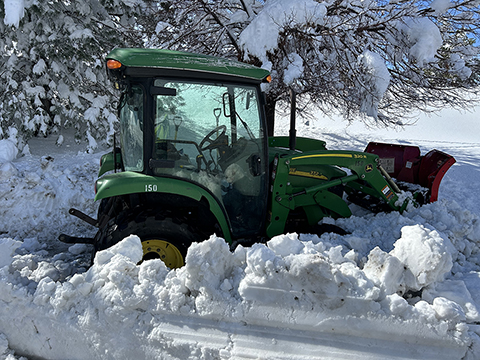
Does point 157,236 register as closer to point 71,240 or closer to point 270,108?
point 71,240

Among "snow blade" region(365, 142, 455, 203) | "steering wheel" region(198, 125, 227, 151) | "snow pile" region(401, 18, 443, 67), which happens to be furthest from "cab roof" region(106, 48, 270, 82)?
"snow pile" region(401, 18, 443, 67)

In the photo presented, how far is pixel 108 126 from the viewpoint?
32.8 feet

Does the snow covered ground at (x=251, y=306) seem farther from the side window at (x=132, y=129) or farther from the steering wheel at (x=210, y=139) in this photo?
the steering wheel at (x=210, y=139)

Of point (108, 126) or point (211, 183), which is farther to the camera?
point (108, 126)

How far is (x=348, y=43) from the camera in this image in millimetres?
7445

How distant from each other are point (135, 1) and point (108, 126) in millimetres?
3400

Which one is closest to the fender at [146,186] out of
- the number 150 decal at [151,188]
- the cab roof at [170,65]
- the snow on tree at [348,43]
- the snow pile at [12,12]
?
the number 150 decal at [151,188]

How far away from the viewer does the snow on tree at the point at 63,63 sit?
30.5 feet

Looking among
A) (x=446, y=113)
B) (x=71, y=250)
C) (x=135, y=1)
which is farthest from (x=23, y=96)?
(x=446, y=113)

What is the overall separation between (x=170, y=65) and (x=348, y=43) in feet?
17.6

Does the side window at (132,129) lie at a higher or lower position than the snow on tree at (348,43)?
lower

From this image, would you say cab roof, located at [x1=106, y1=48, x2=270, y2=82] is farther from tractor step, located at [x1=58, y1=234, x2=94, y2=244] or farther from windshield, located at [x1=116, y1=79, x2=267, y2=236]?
tractor step, located at [x1=58, y1=234, x2=94, y2=244]

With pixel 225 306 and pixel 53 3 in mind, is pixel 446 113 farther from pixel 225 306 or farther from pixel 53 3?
pixel 225 306

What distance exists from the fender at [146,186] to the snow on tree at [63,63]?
21.6ft
